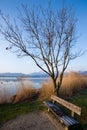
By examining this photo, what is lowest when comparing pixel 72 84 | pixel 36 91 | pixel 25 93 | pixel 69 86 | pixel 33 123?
pixel 33 123

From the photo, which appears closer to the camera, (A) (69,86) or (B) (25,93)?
(B) (25,93)

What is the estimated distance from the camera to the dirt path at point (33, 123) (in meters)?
5.85

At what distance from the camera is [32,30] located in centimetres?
902

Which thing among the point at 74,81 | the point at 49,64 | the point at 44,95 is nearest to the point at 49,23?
the point at 49,64

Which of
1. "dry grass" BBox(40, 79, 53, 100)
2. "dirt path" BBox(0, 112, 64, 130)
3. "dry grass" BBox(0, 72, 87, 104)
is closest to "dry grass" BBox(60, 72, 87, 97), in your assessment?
"dry grass" BBox(0, 72, 87, 104)

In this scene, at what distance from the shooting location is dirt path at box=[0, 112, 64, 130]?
19.2 feet

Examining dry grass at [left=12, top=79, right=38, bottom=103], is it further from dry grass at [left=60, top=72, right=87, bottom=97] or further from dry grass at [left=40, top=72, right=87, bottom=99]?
dry grass at [left=60, top=72, right=87, bottom=97]

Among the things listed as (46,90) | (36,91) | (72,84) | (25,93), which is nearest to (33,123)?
(25,93)

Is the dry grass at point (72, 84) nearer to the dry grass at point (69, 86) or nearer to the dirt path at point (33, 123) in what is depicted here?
the dry grass at point (69, 86)

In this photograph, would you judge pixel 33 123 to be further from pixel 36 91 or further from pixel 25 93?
pixel 36 91

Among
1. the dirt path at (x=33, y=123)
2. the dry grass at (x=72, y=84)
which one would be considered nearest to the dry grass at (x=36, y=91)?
the dry grass at (x=72, y=84)

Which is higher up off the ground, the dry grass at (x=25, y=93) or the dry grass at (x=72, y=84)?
the dry grass at (x=72, y=84)

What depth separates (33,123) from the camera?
20.6 feet

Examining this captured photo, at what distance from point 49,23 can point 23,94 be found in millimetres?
4868
